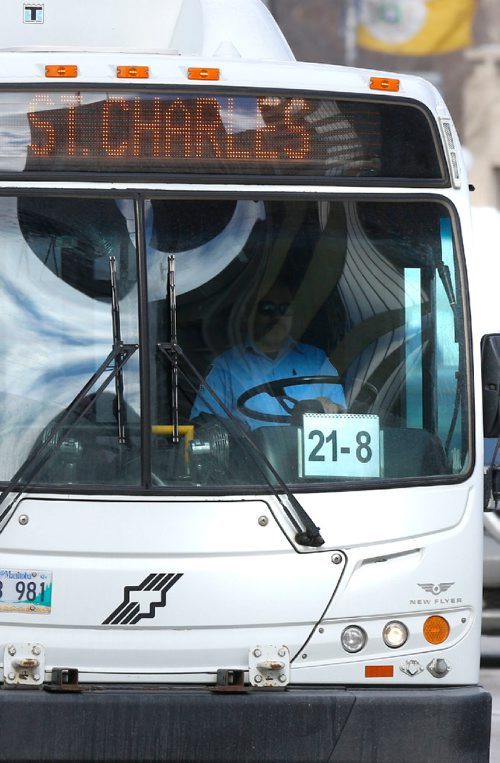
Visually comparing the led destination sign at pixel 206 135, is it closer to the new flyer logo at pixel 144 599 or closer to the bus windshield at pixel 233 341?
the bus windshield at pixel 233 341

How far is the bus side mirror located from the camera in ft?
18.6

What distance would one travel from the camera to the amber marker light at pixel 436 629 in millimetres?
5477

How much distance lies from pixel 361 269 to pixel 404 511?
90 cm

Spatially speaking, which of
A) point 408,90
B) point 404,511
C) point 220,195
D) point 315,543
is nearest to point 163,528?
point 315,543

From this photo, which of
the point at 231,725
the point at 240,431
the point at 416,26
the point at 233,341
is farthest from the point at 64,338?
the point at 416,26

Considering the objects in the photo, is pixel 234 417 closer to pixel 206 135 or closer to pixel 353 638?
pixel 353 638

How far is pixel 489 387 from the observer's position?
→ 570 cm

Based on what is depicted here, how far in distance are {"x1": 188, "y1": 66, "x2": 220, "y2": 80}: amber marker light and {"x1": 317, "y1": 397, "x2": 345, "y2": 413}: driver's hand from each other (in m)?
1.24

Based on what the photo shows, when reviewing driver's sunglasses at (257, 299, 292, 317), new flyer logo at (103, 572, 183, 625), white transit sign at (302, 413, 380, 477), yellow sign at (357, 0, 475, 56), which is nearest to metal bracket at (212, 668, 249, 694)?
new flyer logo at (103, 572, 183, 625)

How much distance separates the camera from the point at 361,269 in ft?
18.2

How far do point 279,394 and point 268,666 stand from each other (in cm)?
97

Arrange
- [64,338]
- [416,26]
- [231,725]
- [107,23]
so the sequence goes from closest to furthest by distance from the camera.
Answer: [231,725] < [64,338] < [107,23] < [416,26]

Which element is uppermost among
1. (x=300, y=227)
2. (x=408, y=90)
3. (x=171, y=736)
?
(x=408, y=90)

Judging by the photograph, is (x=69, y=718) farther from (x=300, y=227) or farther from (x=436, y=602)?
(x=300, y=227)
